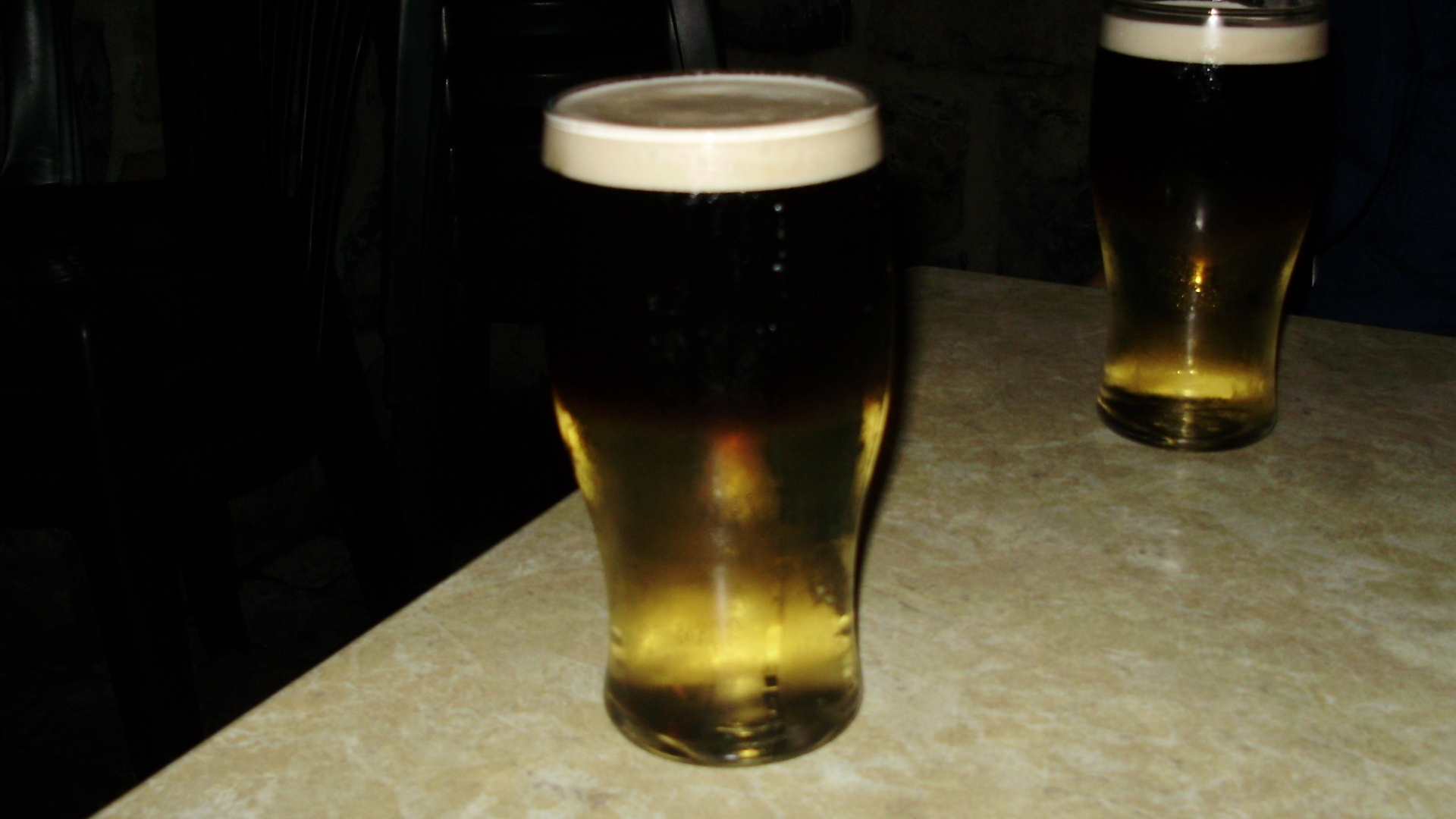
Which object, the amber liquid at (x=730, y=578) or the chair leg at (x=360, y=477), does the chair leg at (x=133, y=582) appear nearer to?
the chair leg at (x=360, y=477)

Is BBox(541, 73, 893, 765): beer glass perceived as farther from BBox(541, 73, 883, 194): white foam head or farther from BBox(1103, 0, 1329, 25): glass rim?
BBox(1103, 0, 1329, 25): glass rim

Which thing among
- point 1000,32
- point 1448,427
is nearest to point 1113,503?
point 1448,427

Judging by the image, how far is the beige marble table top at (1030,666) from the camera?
1.27 feet

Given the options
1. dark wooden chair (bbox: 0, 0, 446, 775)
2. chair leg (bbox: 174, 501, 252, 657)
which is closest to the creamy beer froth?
dark wooden chair (bbox: 0, 0, 446, 775)

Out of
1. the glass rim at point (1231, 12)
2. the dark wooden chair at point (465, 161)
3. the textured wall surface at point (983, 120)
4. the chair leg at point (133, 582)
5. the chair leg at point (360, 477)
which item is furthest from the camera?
the textured wall surface at point (983, 120)

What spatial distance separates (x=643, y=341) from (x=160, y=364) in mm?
913

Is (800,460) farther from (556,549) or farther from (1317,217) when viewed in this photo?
(1317,217)

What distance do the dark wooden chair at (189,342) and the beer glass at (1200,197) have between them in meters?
0.63

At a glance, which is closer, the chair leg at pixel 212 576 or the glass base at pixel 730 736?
the glass base at pixel 730 736

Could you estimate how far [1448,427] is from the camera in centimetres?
66

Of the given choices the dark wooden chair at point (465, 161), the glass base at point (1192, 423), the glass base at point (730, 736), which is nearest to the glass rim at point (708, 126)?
the glass base at point (730, 736)

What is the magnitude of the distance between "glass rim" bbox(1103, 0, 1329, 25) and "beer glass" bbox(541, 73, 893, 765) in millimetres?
244

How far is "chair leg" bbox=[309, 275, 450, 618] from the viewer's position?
1.36m

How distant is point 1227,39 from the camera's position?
1.86ft
